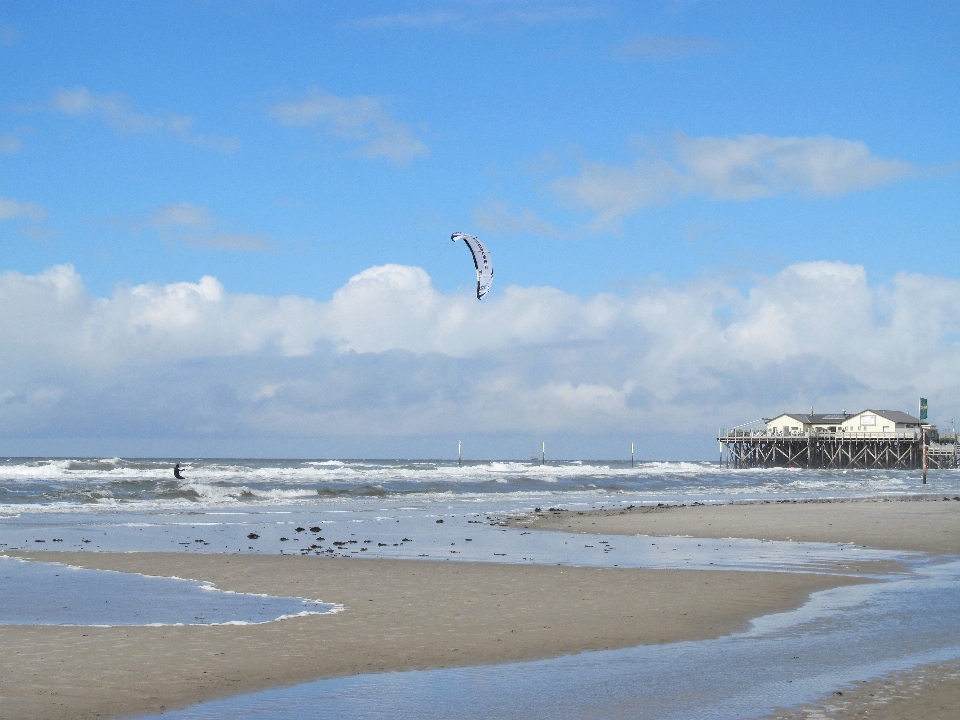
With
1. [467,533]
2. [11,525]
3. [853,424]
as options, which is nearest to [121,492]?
[11,525]

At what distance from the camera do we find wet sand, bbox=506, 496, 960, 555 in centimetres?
2078

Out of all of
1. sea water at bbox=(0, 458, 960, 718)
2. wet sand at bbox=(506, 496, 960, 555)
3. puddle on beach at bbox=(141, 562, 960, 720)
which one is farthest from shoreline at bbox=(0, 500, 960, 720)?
wet sand at bbox=(506, 496, 960, 555)

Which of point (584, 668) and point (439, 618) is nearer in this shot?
point (584, 668)

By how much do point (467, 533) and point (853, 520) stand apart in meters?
10.7

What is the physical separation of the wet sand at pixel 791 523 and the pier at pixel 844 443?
70.3m

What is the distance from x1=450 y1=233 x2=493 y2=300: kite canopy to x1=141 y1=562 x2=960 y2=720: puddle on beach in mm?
20638

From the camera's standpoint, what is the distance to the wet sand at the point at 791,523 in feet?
68.2

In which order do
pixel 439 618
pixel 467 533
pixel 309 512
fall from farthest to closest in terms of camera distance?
pixel 309 512 → pixel 467 533 → pixel 439 618

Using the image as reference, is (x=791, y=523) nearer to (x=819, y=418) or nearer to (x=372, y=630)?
(x=372, y=630)

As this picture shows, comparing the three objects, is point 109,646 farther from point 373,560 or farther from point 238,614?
point 373,560

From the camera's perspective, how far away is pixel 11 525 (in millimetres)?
23328

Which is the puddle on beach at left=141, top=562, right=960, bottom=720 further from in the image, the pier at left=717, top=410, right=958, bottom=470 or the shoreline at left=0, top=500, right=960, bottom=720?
the pier at left=717, top=410, right=958, bottom=470

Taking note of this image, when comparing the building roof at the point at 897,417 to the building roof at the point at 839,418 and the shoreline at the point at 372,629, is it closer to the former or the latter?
the building roof at the point at 839,418

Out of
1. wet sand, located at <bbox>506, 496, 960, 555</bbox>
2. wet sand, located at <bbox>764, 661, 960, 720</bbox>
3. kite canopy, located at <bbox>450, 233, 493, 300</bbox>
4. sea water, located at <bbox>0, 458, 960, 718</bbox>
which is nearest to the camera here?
wet sand, located at <bbox>764, 661, 960, 720</bbox>
